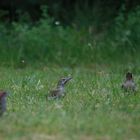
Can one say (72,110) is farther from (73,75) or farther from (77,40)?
(77,40)

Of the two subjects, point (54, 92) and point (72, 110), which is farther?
point (54, 92)

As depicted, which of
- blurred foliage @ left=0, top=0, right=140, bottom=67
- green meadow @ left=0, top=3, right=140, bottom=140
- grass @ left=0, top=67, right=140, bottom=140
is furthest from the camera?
blurred foliage @ left=0, top=0, right=140, bottom=67

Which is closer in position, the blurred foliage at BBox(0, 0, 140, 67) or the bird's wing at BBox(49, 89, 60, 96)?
the bird's wing at BBox(49, 89, 60, 96)

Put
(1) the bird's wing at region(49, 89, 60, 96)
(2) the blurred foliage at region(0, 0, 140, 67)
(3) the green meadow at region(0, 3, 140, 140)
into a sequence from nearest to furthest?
(3) the green meadow at region(0, 3, 140, 140)
(1) the bird's wing at region(49, 89, 60, 96)
(2) the blurred foliage at region(0, 0, 140, 67)

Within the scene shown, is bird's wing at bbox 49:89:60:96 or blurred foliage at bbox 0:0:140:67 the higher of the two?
blurred foliage at bbox 0:0:140:67

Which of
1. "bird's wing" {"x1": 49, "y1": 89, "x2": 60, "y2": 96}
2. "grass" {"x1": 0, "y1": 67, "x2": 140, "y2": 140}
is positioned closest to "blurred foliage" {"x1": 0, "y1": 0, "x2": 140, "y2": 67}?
"grass" {"x1": 0, "y1": 67, "x2": 140, "y2": 140}

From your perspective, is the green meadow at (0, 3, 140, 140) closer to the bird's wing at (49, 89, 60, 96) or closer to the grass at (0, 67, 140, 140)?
the grass at (0, 67, 140, 140)

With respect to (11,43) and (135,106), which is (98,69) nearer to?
(11,43)

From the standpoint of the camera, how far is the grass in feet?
19.6

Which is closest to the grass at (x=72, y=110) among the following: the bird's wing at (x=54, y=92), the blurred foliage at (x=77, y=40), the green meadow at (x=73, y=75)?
the green meadow at (x=73, y=75)

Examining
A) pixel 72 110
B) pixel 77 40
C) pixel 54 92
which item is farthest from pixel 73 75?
pixel 72 110

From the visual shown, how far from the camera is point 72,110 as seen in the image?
7.10m

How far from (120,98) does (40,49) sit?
5.15 metres

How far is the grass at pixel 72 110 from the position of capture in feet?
19.6
